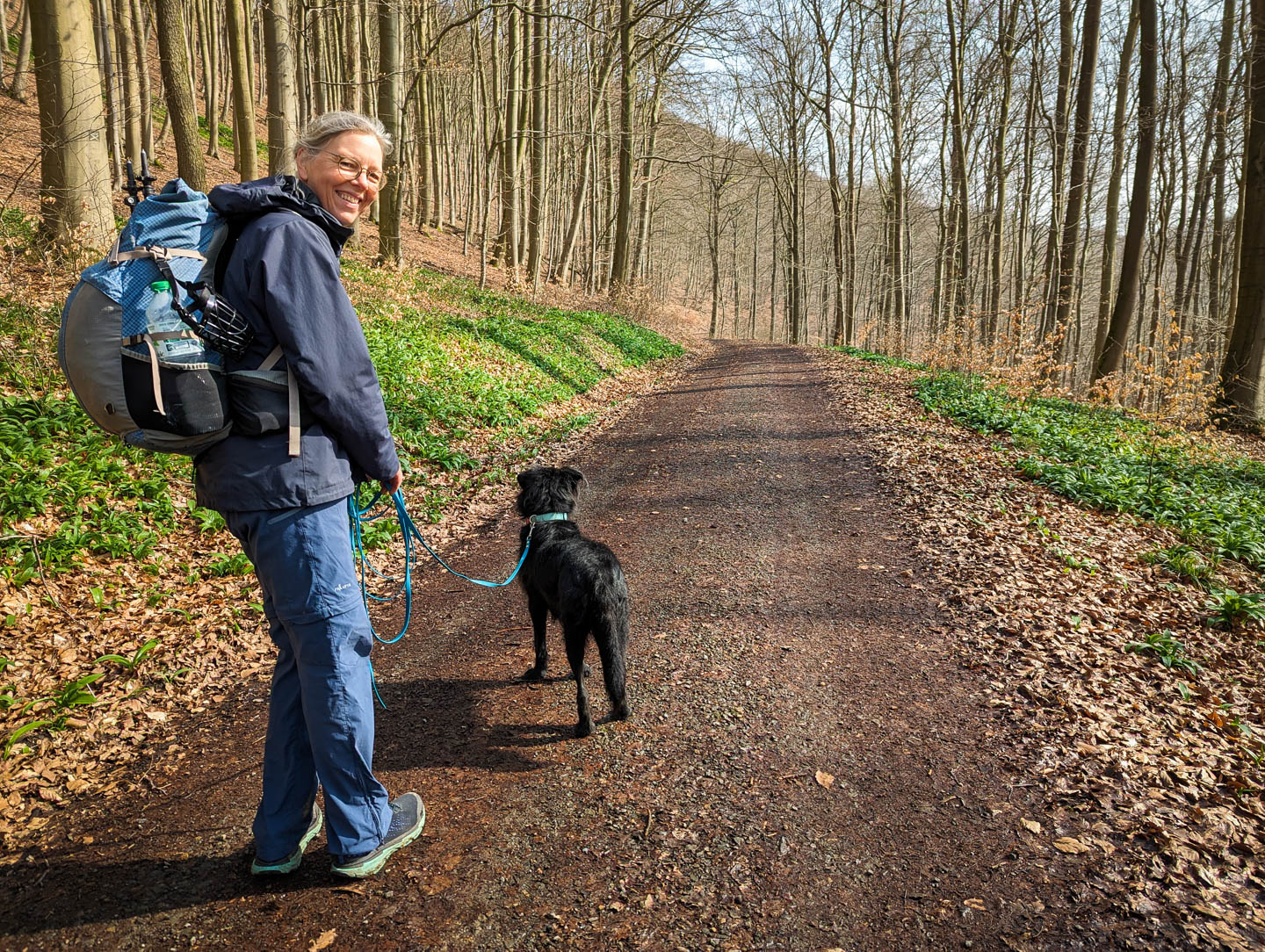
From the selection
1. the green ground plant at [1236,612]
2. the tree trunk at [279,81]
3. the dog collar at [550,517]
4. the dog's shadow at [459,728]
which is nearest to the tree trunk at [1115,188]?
the green ground plant at [1236,612]

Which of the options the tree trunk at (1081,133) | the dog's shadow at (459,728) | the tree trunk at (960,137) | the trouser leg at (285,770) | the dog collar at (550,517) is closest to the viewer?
the trouser leg at (285,770)

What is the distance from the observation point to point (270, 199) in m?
2.28

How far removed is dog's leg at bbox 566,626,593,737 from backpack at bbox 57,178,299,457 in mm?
1848

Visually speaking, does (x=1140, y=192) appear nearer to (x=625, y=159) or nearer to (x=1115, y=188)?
(x=1115, y=188)

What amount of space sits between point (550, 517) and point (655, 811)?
169cm

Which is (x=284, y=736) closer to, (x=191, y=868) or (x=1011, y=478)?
(x=191, y=868)

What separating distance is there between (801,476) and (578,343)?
28.0ft

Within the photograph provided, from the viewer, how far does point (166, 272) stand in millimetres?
2107

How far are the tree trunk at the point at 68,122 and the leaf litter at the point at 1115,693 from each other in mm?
9646

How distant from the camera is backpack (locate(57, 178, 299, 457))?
2080mm

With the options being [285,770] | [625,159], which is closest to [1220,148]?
[625,159]

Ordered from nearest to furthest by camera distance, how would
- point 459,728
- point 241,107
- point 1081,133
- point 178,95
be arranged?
point 459,728
point 178,95
point 241,107
point 1081,133

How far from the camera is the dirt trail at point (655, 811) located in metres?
2.53

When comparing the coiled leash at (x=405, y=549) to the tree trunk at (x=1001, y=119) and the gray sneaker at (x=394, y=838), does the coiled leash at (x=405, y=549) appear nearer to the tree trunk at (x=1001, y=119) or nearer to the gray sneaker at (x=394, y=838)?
the gray sneaker at (x=394, y=838)
